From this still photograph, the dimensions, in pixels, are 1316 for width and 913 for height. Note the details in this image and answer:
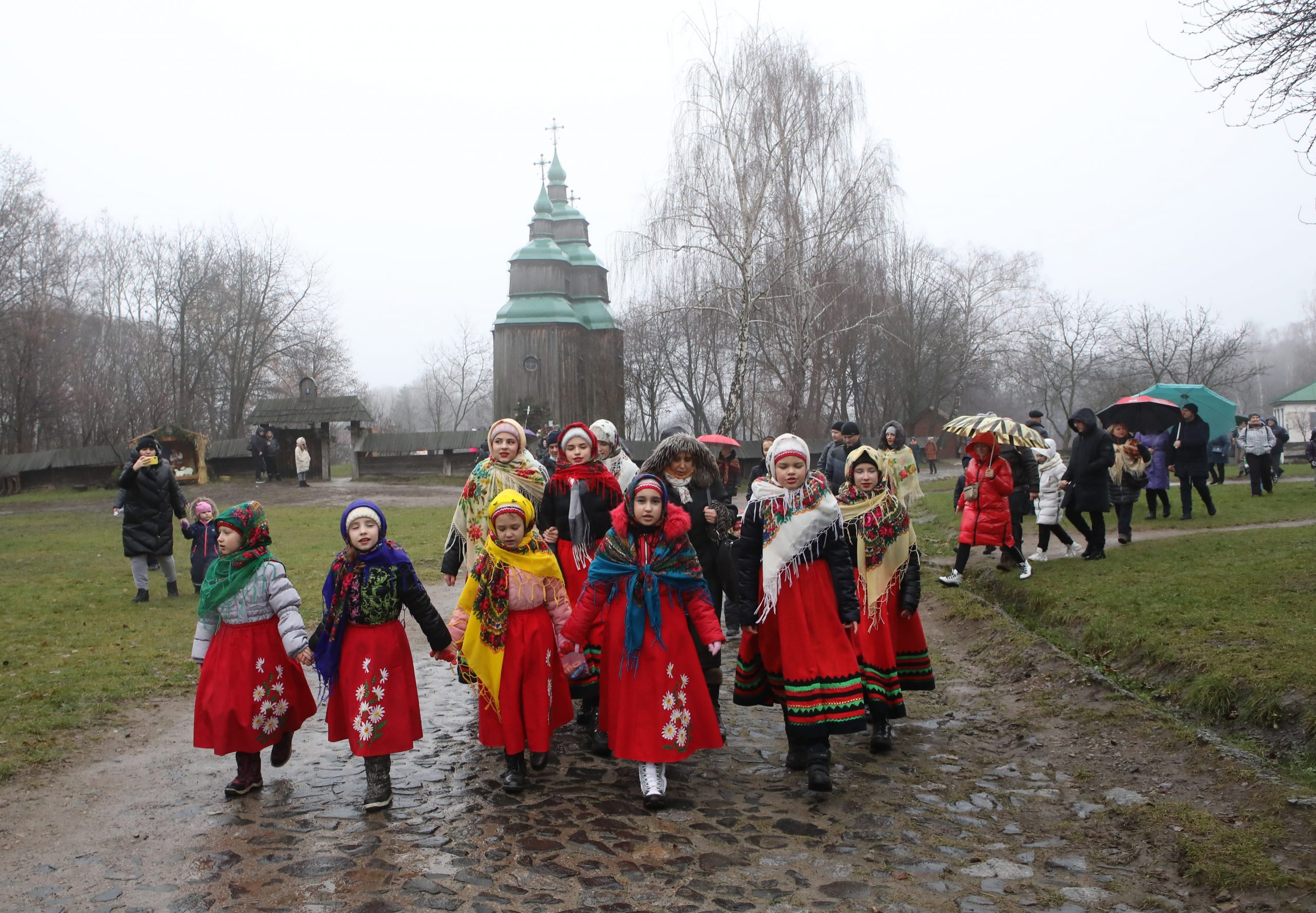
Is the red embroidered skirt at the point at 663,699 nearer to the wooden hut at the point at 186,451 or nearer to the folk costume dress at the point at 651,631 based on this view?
the folk costume dress at the point at 651,631

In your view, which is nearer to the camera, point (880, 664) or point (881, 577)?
point (880, 664)

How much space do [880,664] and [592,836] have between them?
2290 mm

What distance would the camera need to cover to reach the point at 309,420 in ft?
105

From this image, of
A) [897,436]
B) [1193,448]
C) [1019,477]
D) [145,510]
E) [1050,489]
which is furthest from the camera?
[1193,448]

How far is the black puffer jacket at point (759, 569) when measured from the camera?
5320 millimetres

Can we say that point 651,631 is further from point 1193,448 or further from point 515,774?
point 1193,448

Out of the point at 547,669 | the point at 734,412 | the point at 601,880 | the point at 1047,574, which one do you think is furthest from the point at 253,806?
the point at 734,412

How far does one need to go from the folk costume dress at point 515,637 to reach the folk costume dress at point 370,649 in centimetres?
33

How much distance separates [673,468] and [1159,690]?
3644 mm

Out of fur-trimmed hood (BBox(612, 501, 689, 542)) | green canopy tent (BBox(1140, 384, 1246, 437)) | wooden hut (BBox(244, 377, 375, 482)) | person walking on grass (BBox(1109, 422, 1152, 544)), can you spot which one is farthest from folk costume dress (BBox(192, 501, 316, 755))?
wooden hut (BBox(244, 377, 375, 482))

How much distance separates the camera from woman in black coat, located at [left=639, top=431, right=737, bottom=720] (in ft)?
20.1

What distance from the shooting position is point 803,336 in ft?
88.9

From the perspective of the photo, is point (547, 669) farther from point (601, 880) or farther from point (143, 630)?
point (143, 630)

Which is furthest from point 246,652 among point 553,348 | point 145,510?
point 553,348
